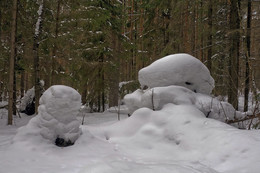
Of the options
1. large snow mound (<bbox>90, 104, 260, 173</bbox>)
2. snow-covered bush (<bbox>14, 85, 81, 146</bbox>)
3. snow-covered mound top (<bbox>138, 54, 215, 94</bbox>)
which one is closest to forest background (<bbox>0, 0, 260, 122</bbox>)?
snow-covered mound top (<bbox>138, 54, 215, 94</bbox>)

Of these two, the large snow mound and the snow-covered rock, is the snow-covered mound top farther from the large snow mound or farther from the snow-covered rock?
the large snow mound

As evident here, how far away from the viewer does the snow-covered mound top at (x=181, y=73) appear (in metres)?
5.74

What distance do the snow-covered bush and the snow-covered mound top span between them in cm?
275

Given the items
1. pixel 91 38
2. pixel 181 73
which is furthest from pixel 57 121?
pixel 91 38

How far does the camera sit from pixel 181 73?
5730mm

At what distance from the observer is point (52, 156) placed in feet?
11.0

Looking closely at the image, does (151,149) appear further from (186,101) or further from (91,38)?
(91,38)

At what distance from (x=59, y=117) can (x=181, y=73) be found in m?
3.65

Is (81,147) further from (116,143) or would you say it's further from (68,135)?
(116,143)

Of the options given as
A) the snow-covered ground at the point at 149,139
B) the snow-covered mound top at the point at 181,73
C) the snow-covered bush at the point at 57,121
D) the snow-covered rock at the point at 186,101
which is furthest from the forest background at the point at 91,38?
the snow-covered bush at the point at 57,121

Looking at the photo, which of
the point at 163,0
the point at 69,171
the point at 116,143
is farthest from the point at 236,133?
the point at 163,0

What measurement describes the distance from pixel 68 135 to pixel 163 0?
8.37m

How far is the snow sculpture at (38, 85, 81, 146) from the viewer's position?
4.07 m

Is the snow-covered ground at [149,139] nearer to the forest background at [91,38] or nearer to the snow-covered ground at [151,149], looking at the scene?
the snow-covered ground at [151,149]
